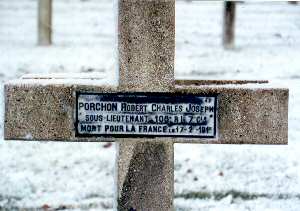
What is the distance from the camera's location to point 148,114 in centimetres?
326

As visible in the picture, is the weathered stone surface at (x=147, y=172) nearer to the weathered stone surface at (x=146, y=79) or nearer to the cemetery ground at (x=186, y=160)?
the weathered stone surface at (x=146, y=79)

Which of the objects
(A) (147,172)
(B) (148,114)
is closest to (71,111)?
(B) (148,114)

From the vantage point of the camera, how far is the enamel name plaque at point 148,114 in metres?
3.27

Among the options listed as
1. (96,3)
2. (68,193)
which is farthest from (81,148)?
(96,3)

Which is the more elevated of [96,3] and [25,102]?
[96,3]

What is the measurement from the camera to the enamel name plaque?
10.7 feet

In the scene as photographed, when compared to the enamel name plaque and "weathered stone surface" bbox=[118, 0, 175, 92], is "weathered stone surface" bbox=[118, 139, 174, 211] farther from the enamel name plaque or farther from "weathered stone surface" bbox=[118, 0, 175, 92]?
"weathered stone surface" bbox=[118, 0, 175, 92]

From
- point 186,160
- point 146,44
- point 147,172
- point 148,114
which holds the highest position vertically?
point 146,44

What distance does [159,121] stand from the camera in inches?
129

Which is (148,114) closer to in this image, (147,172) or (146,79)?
(146,79)

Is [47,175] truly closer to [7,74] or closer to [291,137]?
[291,137]

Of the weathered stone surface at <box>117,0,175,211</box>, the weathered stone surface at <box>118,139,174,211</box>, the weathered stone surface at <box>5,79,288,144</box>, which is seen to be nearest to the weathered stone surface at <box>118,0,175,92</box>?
the weathered stone surface at <box>117,0,175,211</box>

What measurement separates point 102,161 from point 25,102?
3318mm

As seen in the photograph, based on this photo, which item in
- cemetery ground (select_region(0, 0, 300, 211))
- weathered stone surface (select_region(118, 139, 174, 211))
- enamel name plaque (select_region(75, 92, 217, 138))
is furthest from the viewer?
cemetery ground (select_region(0, 0, 300, 211))
